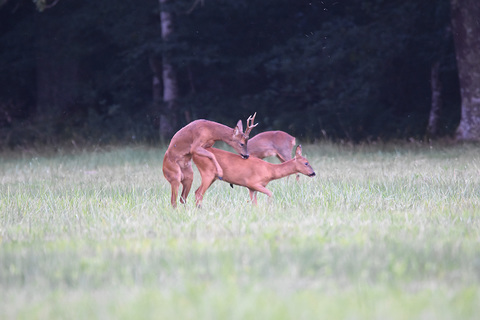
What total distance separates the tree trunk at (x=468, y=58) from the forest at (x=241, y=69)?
3 centimetres

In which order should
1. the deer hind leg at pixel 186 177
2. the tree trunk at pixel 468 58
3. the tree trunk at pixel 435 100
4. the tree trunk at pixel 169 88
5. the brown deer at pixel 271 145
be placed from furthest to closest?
1. the tree trunk at pixel 169 88
2. the tree trunk at pixel 435 100
3. the tree trunk at pixel 468 58
4. the brown deer at pixel 271 145
5. the deer hind leg at pixel 186 177

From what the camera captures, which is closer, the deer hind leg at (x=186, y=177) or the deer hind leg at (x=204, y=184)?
the deer hind leg at (x=204, y=184)

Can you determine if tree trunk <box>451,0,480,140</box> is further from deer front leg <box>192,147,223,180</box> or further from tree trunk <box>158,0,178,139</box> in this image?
deer front leg <box>192,147,223,180</box>

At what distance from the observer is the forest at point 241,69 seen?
20.2 metres

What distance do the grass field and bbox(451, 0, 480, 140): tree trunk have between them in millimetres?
8956

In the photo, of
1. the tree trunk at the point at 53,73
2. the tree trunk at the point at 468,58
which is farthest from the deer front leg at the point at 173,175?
the tree trunk at the point at 53,73

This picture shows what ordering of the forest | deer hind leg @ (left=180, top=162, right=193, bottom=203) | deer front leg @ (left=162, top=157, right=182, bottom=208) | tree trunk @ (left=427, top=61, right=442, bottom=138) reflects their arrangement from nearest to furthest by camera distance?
deer front leg @ (left=162, top=157, right=182, bottom=208) < deer hind leg @ (left=180, top=162, right=193, bottom=203) < the forest < tree trunk @ (left=427, top=61, right=442, bottom=138)

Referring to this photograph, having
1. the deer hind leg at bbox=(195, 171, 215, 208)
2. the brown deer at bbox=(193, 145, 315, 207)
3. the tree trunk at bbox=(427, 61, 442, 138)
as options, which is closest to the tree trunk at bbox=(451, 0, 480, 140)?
the tree trunk at bbox=(427, 61, 442, 138)

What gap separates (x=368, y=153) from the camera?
15.5 m

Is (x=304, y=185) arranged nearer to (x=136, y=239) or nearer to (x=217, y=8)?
(x=136, y=239)

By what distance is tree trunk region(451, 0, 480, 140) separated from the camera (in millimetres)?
17297

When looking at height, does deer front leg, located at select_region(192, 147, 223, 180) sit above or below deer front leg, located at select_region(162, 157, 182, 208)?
above

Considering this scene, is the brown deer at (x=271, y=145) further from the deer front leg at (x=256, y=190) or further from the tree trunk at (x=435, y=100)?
the tree trunk at (x=435, y=100)

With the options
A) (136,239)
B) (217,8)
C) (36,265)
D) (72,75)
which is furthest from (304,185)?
(72,75)
